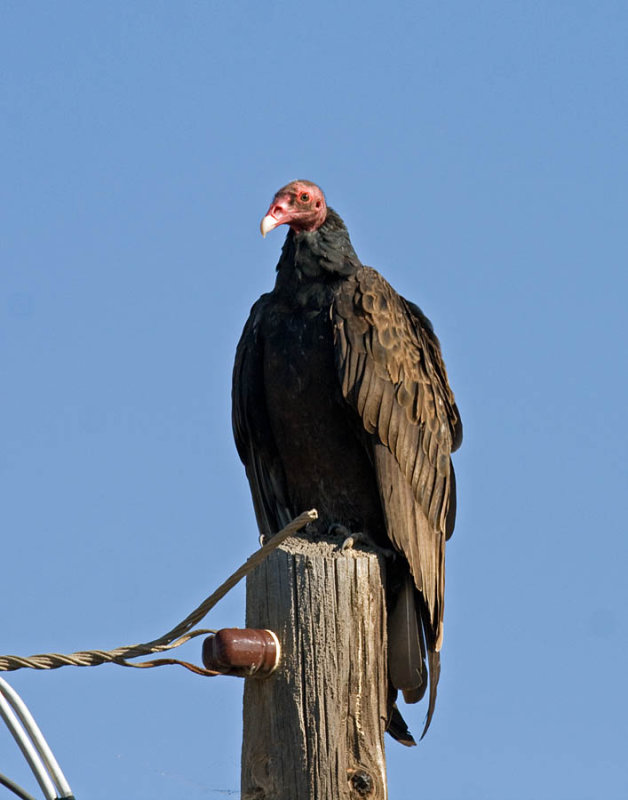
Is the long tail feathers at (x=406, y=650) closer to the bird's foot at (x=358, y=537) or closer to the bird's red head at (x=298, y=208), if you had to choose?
the bird's foot at (x=358, y=537)

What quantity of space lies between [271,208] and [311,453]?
1.04 m

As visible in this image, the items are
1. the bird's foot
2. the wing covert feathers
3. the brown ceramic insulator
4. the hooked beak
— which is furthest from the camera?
the hooked beak

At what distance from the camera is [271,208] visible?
18.0 feet

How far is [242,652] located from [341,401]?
1929 mm

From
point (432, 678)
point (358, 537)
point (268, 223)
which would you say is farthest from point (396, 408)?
point (432, 678)

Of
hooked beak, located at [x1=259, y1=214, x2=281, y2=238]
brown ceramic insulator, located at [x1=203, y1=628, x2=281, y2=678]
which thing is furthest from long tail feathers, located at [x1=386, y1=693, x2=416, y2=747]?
hooked beak, located at [x1=259, y1=214, x2=281, y2=238]

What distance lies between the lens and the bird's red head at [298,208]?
17.9 feet

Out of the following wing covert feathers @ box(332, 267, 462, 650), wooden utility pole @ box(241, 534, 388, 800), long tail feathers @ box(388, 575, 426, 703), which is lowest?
wooden utility pole @ box(241, 534, 388, 800)

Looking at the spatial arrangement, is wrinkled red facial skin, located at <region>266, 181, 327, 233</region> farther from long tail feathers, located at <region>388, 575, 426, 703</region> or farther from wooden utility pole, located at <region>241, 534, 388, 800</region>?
wooden utility pole, located at <region>241, 534, 388, 800</region>

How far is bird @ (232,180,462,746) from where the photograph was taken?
523cm

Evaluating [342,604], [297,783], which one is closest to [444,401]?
[342,604]

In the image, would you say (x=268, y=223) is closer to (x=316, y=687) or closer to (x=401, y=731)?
(x=401, y=731)

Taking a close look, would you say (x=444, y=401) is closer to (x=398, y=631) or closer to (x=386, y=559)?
(x=386, y=559)

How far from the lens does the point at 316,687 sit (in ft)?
11.6
